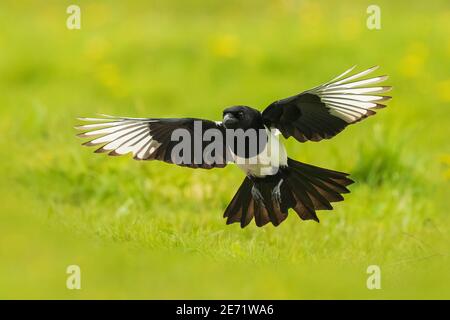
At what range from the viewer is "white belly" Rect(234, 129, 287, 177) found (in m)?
4.30

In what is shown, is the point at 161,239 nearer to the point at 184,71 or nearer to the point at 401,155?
the point at 401,155

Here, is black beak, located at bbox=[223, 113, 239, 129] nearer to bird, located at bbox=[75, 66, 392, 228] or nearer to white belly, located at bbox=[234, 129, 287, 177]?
bird, located at bbox=[75, 66, 392, 228]

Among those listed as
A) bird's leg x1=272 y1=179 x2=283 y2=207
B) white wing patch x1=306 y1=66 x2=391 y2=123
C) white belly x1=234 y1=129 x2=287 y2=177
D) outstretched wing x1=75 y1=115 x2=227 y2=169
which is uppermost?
white wing patch x1=306 y1=66 x2=391 y2=123

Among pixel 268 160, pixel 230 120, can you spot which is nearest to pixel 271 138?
pixel 268 160

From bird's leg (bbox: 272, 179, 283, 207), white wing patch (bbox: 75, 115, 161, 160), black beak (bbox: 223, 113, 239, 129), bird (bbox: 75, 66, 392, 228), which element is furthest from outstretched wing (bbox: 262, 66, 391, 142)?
white wing patch (bbox: 75, 115, 161, 160)

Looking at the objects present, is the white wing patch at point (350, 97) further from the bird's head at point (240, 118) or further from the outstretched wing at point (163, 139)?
the outstretched wing at point (163, 139)

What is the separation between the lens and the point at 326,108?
4305 millimetres

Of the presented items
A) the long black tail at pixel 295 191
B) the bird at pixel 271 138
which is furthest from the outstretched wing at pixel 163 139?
the long black tail at pixel 295 191

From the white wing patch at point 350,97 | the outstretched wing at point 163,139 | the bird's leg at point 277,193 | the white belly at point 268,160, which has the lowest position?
the bird's leg at point 277,193

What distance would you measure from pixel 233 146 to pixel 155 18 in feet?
24.1

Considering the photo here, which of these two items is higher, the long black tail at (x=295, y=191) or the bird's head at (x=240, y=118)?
the bird's head at (x=240, y=118)

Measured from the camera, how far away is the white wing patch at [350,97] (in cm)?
423

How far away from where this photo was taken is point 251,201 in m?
4.62

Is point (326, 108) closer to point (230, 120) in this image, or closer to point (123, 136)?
point (230, 120)
